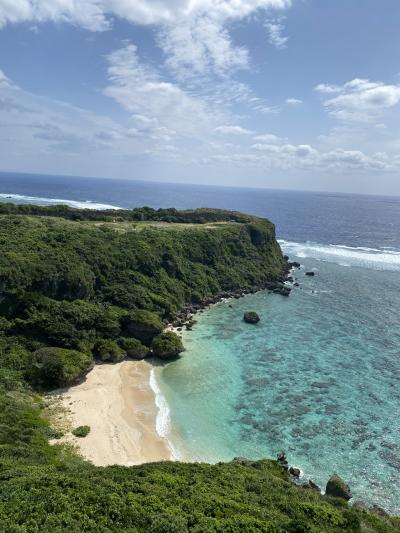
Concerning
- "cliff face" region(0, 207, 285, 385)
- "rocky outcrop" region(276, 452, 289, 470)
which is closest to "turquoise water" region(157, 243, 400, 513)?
"rocky outcrop" region(276, 452, 289, 470)

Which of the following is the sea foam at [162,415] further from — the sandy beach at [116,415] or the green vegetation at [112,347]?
the green vegetation at [112,347]

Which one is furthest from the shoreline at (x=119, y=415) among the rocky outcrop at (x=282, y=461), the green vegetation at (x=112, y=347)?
the rocky outcrop at (x=282, y=461)

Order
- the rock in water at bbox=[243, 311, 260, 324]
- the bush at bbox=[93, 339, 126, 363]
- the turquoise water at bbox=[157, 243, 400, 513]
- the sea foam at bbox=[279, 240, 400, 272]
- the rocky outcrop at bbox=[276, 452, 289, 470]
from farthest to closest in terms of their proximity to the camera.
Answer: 1. the sea foam at bbox=[279, 240, 400, 272]
2. the rock in water at bbox=[243, 311, 260, 324]
3. the bush at bbox=[93, 339, 126, 363]
4. the turquoise water at bbox=[157, 243, 400, 513]
5. the rocky outcrop at bbox=[276, 452, 289, 470]

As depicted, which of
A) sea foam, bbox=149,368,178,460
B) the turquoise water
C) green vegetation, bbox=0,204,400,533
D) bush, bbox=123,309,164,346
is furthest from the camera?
bush, bbox=123,309,164,346

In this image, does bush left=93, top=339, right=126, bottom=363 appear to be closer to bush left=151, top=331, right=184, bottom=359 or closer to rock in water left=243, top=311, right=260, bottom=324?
bush left=151, top=331, right=184, bottom=359

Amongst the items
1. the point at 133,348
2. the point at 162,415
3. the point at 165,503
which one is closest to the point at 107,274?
the point at 133,348

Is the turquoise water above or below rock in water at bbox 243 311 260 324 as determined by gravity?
below

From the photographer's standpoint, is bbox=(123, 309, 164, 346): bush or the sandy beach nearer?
the sandy beach

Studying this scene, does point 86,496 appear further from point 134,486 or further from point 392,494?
point 392,494
